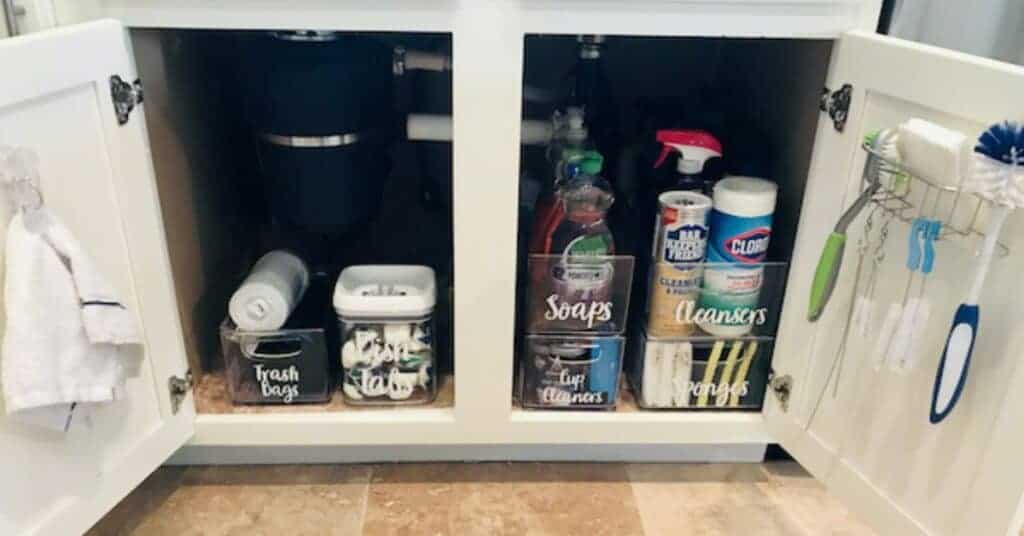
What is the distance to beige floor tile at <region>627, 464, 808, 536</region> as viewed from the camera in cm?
110

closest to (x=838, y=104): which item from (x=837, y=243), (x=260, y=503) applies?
(x=837, y=243)

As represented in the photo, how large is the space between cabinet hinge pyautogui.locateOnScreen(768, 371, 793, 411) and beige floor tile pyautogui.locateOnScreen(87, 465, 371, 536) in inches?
23.8

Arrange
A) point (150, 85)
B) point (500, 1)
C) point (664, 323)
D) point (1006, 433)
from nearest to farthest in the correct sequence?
1. point (1006, 433)
2. point (500, 1)
3. point (150, 85)
4. point (664, 323)

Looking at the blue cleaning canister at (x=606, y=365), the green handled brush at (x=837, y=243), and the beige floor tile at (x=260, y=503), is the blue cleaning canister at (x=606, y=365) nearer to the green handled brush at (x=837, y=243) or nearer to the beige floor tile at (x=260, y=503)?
the green handled brush at (x=837, y=243)

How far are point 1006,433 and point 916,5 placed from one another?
A: 54 centimetres

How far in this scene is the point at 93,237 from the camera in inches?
34.3

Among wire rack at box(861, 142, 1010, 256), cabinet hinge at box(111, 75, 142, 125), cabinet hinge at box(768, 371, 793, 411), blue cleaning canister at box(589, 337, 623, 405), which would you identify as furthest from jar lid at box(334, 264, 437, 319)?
wire rack at box(861, 142, 1010, 256)

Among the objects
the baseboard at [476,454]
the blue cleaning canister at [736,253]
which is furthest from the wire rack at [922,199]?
the baseboard at [476,454]

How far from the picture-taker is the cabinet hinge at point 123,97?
88cm

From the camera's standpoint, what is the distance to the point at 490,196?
3.25ft

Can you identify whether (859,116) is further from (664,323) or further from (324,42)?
(324,42)

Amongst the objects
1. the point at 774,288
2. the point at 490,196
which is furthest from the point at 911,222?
the point at 490,196

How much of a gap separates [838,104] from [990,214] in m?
0.26

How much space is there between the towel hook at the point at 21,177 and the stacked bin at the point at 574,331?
0.59m
